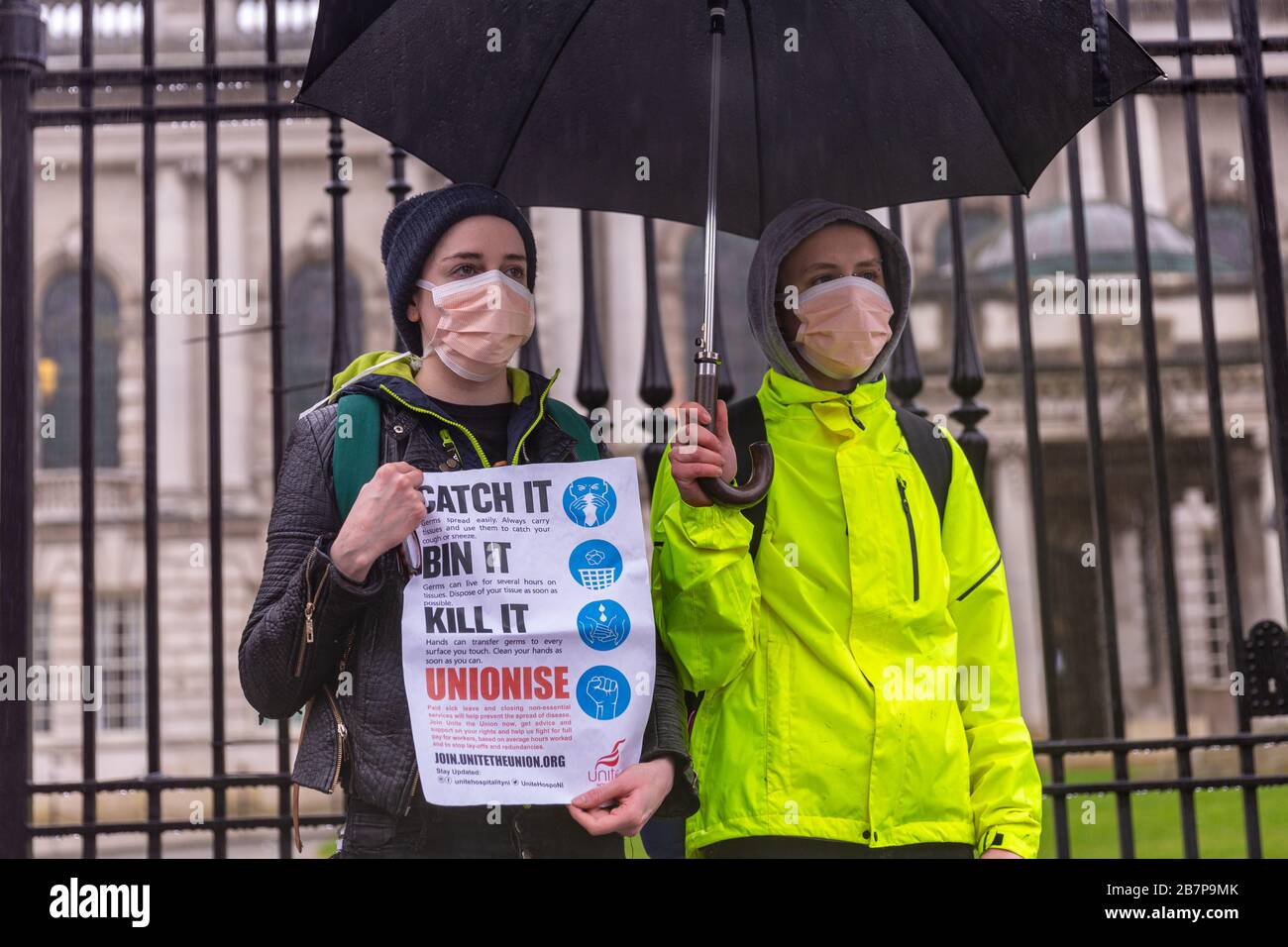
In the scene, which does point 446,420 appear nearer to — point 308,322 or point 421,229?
point 421,229

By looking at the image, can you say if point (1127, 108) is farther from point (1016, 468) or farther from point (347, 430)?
point (1016, 468)

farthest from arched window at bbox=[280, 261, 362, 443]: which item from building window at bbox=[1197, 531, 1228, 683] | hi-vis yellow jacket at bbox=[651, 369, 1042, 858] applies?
hi-vis yellow jacket at bbox=[651, 369, 1042, 858]

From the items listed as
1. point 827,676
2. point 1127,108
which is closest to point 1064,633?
point 1127,108

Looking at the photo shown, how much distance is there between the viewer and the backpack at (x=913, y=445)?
2965mm

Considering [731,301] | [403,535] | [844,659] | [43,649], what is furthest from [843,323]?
[43,649]

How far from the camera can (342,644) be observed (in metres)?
2.57

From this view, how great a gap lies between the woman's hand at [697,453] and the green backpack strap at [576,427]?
0.25 meters

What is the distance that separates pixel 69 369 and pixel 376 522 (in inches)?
919

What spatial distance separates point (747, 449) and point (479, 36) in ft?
3.91

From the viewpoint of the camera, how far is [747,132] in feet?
11.1

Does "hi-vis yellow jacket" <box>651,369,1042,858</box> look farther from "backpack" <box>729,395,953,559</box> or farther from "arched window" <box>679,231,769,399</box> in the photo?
"arched window" <box>679,231,769,399</box>

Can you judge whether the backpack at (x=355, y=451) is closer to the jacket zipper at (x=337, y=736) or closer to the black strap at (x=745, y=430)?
the jacket zipper at (x=337, y=736)
